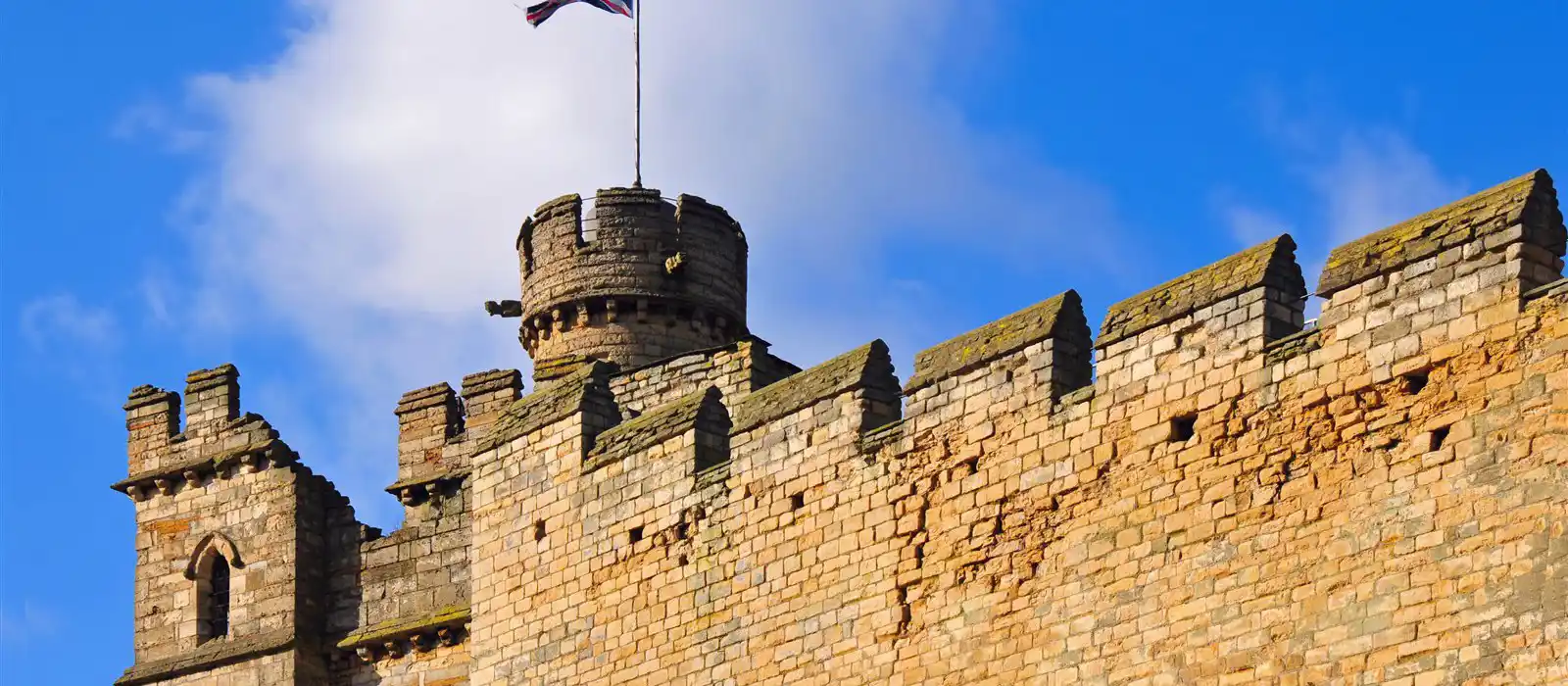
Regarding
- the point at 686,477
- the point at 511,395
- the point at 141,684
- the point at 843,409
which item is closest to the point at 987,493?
the point at 843,409

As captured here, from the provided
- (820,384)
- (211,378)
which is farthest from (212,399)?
(820,384)

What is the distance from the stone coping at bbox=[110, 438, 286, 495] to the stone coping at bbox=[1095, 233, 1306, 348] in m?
8.91

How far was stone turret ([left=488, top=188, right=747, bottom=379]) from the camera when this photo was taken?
27.9m

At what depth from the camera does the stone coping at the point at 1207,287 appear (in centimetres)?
1950

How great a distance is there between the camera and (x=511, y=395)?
26.8 m

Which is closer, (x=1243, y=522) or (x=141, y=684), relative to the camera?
(x=1243, y=522)

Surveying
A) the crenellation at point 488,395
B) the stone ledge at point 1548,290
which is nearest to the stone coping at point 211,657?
the crenellation at point 488,395

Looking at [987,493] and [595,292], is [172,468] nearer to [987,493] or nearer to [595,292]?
[595,292]

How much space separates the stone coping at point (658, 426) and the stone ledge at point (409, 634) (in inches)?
80.7

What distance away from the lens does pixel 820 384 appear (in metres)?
22.2

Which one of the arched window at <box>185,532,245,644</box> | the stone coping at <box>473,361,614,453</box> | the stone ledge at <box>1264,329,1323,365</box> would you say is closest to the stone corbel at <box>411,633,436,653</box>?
the stone coping at <box>473,361,614,453</box>

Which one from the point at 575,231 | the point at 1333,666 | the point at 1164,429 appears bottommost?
the point at 1333,666

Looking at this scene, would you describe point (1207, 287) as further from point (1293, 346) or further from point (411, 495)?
point (411, 495)

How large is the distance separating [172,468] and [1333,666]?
39.4ft
